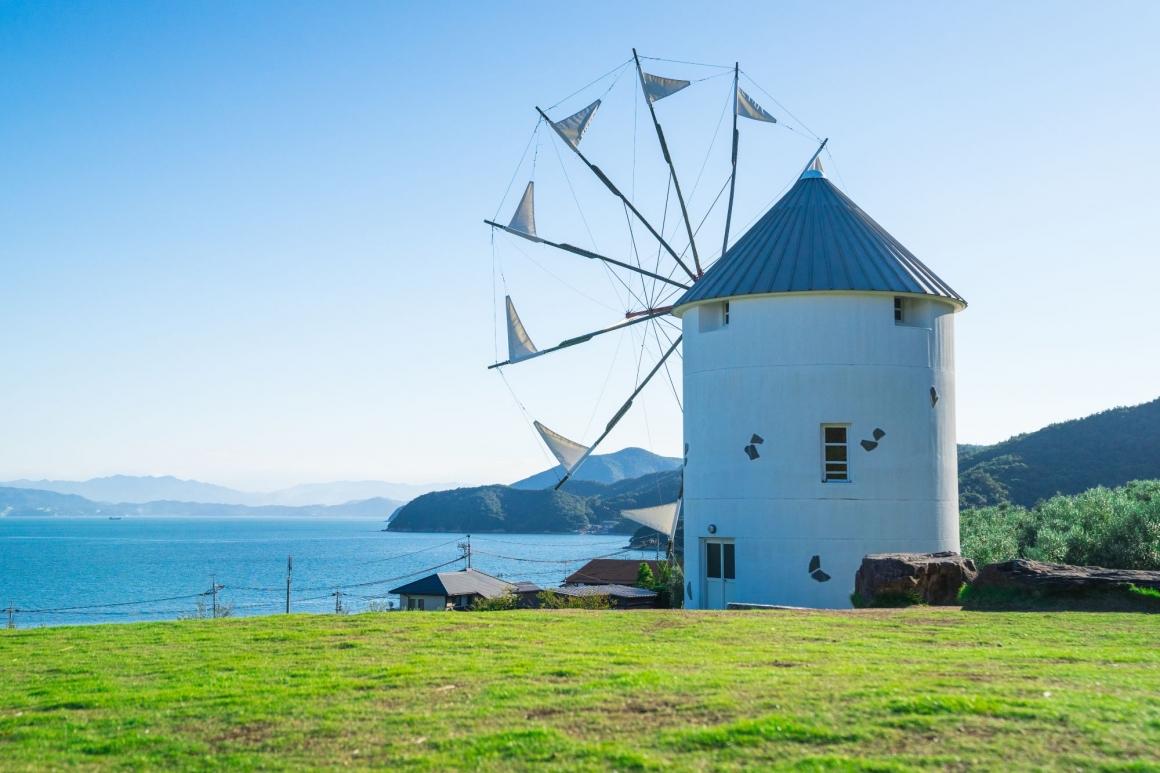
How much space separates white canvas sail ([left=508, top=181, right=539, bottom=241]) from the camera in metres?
30.9

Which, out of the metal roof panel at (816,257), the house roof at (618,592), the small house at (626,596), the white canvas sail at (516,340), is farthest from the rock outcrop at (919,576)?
the house roof at (618,592)

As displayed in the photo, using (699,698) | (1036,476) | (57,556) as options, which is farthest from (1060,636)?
(57,556)

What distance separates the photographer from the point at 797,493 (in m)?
22.1

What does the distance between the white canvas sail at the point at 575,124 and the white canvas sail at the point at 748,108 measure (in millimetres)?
4058

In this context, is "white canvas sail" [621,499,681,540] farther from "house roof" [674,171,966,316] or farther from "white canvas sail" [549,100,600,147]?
"white canvas sail" [549,100,600,147]

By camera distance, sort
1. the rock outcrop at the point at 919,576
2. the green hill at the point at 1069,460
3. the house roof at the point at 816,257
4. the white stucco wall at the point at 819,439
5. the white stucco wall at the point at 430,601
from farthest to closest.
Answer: the green hill at the point at 1069,460, the white stucco wall at the point at 430,601, the house roof at the point at 816,257, the white stucco wall at the point at 819,439, the rock outcrop at the point at 919,576

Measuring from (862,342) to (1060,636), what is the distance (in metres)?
11.1

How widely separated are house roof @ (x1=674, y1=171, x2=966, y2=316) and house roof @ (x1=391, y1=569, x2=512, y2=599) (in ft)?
98.0

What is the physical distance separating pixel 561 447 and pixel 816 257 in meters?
11.2

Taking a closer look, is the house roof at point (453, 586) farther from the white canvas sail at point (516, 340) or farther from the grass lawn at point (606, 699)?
the grass lawn at point (606, 699)

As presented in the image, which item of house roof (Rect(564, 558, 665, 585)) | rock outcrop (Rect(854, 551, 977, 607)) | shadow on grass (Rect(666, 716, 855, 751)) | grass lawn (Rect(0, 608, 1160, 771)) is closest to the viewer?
grass lawn (Rect(0, 608, 1160, 771))

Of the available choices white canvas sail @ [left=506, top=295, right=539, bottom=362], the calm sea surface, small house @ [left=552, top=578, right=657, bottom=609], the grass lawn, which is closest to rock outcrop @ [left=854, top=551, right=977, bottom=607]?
the grass lawn

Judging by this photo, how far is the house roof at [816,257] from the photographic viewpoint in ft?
74.5

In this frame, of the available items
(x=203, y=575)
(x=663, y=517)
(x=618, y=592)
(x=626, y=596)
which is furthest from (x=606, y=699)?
(x=203, y=575)
